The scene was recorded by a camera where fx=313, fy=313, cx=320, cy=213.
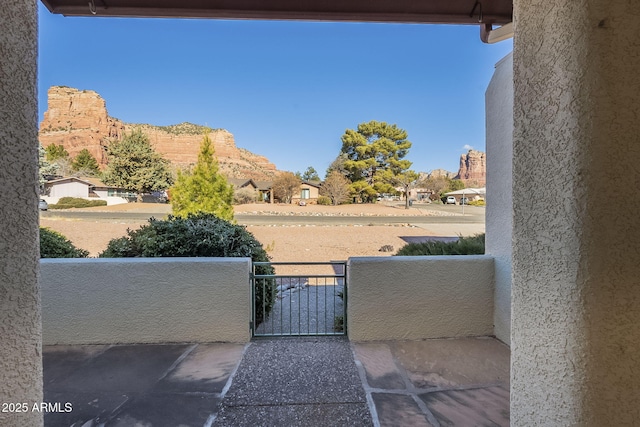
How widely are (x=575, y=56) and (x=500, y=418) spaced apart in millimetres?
2493

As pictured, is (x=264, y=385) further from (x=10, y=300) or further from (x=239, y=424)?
(x=10, y=300)

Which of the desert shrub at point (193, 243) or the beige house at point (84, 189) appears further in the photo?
the beige house at point (84, 189)

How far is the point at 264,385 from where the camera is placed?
2.80 metres

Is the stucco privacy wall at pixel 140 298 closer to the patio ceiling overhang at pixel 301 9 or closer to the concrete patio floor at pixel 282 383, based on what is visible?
the concrete patio floor at pixel 282 383

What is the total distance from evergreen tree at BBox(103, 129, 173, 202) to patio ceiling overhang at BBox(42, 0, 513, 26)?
42634 mm

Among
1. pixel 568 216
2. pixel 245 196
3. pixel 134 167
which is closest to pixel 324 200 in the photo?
pixel 245 196

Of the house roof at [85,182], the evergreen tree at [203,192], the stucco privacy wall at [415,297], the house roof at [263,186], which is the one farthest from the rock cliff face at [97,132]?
the stucco privacy wall at [415,297]

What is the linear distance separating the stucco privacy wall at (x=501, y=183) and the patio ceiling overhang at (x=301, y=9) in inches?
33.9

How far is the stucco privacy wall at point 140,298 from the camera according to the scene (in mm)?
3531

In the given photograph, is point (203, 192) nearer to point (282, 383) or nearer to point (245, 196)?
point (282, 383)

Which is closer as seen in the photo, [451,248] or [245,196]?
[451,248]

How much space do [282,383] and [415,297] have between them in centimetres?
181

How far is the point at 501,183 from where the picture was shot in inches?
149

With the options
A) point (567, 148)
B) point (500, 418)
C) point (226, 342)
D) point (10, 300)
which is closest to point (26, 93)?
point (10, 300)
